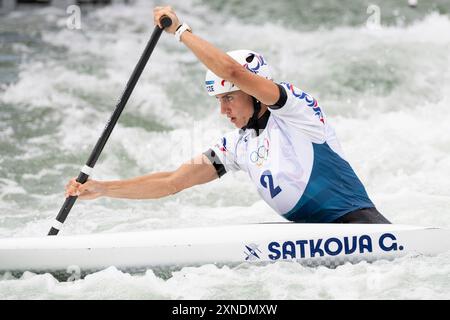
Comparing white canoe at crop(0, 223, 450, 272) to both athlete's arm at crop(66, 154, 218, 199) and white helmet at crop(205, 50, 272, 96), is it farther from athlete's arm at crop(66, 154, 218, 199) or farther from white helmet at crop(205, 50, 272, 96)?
white helmet at crop(205, 50, 272, 96)

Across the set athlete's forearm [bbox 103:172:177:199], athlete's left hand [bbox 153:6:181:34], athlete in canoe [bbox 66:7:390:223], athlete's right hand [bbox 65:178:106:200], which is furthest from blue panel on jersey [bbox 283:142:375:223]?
athlete's right hand [bbox 65:178:106:200]

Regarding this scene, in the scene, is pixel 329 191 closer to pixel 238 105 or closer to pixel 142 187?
pixel 238 105

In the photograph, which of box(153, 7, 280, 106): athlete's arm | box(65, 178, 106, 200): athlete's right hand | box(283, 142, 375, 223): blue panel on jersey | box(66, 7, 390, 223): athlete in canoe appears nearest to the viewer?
box(153, 7, 280, 106): athlete's arm

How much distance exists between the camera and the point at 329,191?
5.53m

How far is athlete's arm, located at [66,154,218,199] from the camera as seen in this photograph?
19.0 ft

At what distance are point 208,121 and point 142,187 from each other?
567 centimetres

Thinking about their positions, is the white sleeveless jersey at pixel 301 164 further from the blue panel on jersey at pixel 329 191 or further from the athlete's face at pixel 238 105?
the athlete's face at pixel 238 105

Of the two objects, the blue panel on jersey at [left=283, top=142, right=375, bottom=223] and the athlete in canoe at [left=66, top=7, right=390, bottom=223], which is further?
the blue panel on jersey at [left=283, top=142, right=375, bottom=223]

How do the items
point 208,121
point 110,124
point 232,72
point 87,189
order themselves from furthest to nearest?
1. point 208,121
2. point 110,124
3. point 87,189
4. point 232,72

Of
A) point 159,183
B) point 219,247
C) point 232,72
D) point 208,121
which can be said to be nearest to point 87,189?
point 159,183

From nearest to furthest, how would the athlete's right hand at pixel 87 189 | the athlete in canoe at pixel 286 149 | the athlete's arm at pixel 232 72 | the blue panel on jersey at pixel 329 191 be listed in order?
the athlete's arm at pixel 232 72 < the athlete in canoe at pixel 286 149 < the blue panel on jersey at pixel 329 191 < the athlete's right hand at pixel 87 189

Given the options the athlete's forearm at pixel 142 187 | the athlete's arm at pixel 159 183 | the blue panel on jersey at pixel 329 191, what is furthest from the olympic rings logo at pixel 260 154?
the athlete's forearm at pixel 142 187

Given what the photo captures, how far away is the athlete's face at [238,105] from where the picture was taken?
17.8ft
